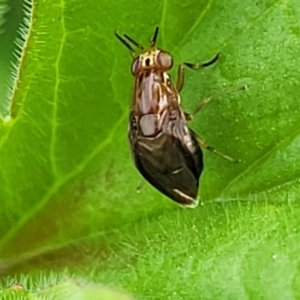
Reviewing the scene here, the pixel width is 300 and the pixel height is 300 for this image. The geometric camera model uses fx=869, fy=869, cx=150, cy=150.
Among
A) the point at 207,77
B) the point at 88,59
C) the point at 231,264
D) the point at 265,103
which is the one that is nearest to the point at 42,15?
the point at 88,59

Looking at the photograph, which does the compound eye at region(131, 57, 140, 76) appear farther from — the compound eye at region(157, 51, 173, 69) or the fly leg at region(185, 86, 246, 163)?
the fly leg at region(185, 86, 246, 163)

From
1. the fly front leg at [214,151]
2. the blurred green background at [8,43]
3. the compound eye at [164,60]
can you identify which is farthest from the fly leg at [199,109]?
the blurred green background at [8,43]

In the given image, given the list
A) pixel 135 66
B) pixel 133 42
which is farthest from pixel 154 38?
pixel 135 66

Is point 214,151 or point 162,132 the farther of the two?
point 162,132

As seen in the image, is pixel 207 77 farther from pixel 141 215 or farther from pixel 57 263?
pixel 57 263

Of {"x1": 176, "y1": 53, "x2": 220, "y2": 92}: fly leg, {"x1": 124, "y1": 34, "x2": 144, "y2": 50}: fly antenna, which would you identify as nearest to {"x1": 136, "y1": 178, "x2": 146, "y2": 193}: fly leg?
{"x1": 176, "y1": 53, "x2": 220, "y2": 92}: fly leg

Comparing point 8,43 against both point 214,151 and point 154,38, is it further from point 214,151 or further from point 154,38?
point 214,151

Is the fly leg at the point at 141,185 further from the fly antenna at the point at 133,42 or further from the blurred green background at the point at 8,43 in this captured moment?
the blurred green background at the point at 8,43
